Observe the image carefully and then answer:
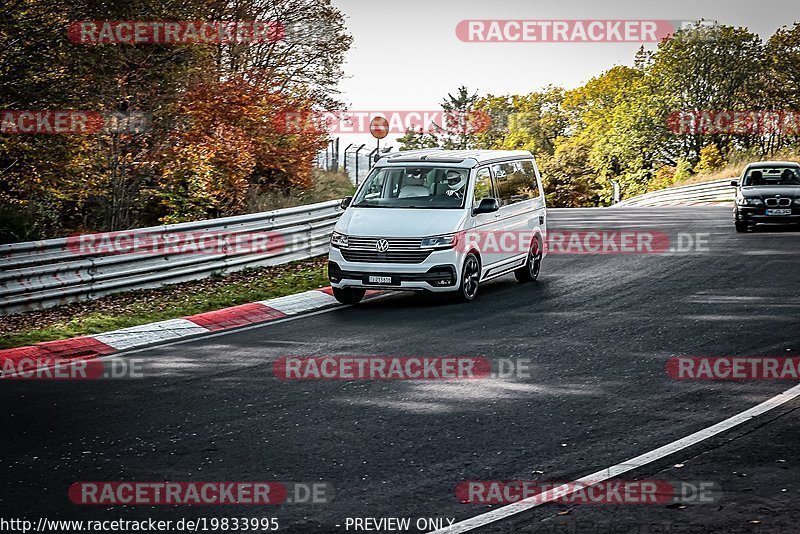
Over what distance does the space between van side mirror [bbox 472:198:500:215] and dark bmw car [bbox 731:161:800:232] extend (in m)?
11.4

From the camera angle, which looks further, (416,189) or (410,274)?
(416,189)

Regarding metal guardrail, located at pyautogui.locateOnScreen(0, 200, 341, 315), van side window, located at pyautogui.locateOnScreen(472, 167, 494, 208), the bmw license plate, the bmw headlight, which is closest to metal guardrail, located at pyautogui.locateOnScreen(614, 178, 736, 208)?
the bmw headlight

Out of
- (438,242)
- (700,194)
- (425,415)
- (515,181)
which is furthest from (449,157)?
(700,194)

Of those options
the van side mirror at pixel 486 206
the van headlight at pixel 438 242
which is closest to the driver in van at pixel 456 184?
the van side mirror at pixel 486 206

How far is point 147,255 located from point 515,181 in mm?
5807

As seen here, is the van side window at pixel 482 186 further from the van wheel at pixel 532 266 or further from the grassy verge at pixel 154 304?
the grassy verge at pixel 154 304

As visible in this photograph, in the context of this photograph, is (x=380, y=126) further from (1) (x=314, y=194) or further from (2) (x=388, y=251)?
(2) (x=388, y=251)

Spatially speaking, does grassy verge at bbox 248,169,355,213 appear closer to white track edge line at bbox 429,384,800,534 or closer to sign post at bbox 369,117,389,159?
sign post at bbox 369,117,389,159

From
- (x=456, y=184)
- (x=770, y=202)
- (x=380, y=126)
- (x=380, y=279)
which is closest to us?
Answer: (x=380, y=279)

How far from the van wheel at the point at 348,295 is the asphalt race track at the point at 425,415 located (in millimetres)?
524

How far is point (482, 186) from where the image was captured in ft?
51.5

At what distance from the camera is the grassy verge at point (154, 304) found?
13062 mm

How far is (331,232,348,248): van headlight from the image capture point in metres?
14.8

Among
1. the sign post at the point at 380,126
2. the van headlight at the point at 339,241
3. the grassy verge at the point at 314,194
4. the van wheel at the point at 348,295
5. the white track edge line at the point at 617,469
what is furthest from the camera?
the sign post at the point at 380,126
